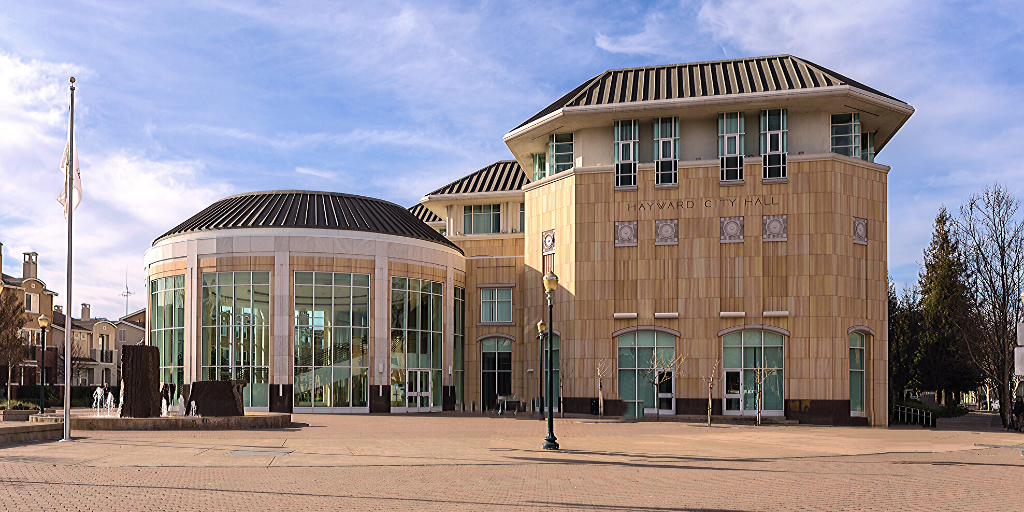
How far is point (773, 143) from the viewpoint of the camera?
142 ft

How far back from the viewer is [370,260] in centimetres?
4641

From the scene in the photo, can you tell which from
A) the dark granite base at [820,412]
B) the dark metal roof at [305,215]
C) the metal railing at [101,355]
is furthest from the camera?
the metal railing at [101,355]

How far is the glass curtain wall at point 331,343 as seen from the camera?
44.8 metres

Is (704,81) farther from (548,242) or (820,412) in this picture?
(820,412)

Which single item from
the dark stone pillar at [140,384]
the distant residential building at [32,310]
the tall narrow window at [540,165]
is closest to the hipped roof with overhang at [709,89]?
the tall narrow window at [540,165]

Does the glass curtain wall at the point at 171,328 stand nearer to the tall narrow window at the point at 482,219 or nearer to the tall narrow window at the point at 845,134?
the tall narrow window at the point at 482,219

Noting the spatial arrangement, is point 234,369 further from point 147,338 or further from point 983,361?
point 983,361

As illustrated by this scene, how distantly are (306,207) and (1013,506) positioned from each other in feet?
126

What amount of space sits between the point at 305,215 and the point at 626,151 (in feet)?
52.9

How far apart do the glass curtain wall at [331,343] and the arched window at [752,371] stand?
17.2 metres

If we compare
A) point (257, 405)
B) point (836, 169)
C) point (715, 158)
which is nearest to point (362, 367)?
point (257, 405)

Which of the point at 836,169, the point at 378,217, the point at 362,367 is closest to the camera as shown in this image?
the point at 836,169

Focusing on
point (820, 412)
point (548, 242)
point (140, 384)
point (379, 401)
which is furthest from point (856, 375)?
point (140, 384)

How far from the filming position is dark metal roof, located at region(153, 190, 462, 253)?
46031 mm
